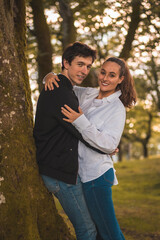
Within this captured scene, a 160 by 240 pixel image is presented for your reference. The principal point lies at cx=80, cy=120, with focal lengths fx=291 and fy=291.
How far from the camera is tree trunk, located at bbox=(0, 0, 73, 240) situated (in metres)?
3.21

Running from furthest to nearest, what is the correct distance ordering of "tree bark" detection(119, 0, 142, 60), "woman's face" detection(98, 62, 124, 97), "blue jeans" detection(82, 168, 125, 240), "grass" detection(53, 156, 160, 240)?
"tree bark" detection(119, 0, 142, 60) → "grass" detection(53, 156, 160, 240) → "woman's face" detection(98, 62, 124, 97) → "blue jeans" detection(82, 168, 125, 240)

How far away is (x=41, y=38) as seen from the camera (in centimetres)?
714

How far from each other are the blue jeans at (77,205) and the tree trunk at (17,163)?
28cm

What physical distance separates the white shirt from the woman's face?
155 millimetres

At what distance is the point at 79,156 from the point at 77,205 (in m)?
0.54

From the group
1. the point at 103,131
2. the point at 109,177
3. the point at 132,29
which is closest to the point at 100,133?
the point at 103,131

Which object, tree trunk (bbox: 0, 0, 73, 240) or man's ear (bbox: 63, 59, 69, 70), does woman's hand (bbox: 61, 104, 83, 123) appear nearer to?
tree trunk (bbox: 0, 0, 73, 240)

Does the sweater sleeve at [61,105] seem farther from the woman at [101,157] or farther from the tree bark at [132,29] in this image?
the tree bark at [132,29]

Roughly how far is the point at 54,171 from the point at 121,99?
1.32 metres

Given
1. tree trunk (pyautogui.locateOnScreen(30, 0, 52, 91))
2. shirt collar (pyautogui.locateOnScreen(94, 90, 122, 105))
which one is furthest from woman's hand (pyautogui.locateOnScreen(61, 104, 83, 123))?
tree trunk (pyautogui.locateOnScreen(30, 0, 52, 91))

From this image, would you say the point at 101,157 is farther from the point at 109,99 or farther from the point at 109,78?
the point at 109,78

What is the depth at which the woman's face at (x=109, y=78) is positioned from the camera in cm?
371

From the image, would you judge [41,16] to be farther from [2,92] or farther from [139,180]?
[139,180]

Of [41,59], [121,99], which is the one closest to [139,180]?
[41,59]
